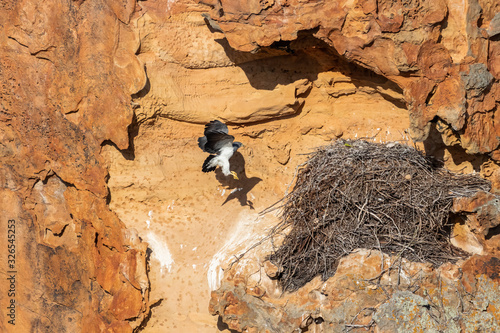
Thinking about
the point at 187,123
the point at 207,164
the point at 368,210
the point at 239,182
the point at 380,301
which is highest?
the point at 187,123

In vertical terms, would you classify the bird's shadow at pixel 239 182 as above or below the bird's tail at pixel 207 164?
→ below

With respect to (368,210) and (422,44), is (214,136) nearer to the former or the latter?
(368,210)

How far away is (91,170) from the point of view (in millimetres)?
6145

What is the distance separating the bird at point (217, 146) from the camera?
5906 mm

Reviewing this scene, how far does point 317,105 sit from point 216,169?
143cm

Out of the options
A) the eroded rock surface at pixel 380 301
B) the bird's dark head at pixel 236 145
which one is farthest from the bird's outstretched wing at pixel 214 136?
the eroded rock surface at pixel 380 301

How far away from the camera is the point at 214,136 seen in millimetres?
5918

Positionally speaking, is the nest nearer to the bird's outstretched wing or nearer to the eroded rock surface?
the eroded rock surface

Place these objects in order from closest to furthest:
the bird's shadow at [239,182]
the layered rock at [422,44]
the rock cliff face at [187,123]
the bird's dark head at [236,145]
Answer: the layered rock at [422,44] < the rock cliff face at [187,123] < the bird's dark head at [236,145] < the bird's shadow at [239,182]

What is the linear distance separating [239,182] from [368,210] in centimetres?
160

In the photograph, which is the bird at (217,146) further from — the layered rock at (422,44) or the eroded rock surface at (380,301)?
the eroded rock surface at (380,301)

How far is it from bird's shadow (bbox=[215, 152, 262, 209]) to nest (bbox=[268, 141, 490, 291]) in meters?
0.57

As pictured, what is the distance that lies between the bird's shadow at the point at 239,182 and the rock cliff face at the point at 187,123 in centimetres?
2

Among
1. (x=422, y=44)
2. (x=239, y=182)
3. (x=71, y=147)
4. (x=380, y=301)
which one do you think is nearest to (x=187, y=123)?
(x=239, y=182)
